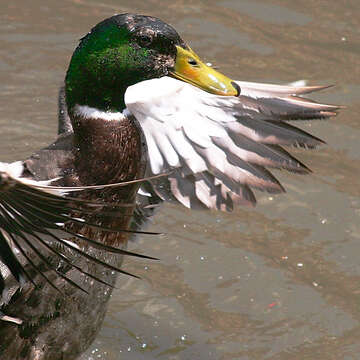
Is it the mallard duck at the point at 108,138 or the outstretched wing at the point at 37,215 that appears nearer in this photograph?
the outstretched wing at the point at 37,215

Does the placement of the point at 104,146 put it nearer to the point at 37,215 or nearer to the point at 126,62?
the point at 126,62

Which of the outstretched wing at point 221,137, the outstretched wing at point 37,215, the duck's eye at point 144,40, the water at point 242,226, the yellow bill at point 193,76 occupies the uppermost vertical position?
the duck's eye at point 144,40

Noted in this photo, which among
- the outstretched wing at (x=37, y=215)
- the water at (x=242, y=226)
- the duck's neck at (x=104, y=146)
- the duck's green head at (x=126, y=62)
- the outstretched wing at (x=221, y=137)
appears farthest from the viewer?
the water at (x=242, y=226)

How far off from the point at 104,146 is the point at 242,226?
1.78 metres

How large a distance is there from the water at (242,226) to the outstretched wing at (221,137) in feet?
1.85

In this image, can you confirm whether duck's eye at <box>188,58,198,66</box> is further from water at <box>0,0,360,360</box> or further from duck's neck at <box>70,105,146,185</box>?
water at <box>0,0,360,360</box>

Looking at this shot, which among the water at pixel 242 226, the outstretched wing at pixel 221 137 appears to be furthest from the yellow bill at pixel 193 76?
the water at pixel 242 226

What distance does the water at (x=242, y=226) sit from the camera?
16.6 ft

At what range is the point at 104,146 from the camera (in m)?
4.23

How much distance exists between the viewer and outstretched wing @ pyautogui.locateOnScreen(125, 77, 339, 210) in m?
4.89

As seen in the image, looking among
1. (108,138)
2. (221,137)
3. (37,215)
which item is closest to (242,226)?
(221,137)

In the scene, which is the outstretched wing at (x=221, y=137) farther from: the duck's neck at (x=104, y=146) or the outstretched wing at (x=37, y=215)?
the outstretched wing at (x=37, y=215)

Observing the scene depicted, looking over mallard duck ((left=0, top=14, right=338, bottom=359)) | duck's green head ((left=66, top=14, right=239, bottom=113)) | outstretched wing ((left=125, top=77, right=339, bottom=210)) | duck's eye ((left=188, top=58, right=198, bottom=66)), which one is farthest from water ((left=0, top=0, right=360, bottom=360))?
duck's eye ((left=188, top=58, right=198, bottom=66))

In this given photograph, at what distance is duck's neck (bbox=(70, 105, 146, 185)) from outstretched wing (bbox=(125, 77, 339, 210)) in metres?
0.50
